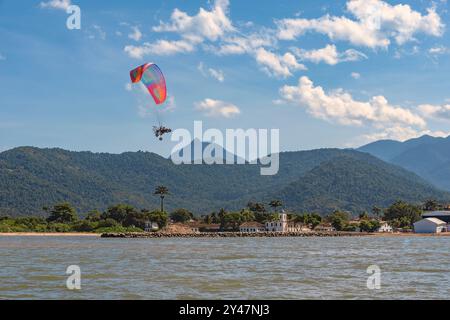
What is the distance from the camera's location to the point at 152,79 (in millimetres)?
44219

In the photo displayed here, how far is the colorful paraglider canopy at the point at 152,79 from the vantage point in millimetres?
42688

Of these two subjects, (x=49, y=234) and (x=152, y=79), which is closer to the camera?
(x=152, y=79)

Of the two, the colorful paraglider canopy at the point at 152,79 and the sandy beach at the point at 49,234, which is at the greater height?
the colorful paraglider canopy at the point at 152,79

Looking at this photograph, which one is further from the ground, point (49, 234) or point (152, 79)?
point (152, 79)

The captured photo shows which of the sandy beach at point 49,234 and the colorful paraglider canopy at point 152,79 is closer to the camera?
the colorful paraglider canopy at point 152,79

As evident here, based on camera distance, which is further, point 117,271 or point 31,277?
point 117,271

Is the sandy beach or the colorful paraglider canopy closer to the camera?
the colorful paraglider canopy

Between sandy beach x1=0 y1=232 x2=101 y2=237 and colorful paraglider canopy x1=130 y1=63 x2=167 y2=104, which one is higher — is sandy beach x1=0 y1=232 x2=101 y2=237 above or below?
below

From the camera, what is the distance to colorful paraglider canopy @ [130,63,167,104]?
42688 millimetres

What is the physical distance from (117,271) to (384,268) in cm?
1968
